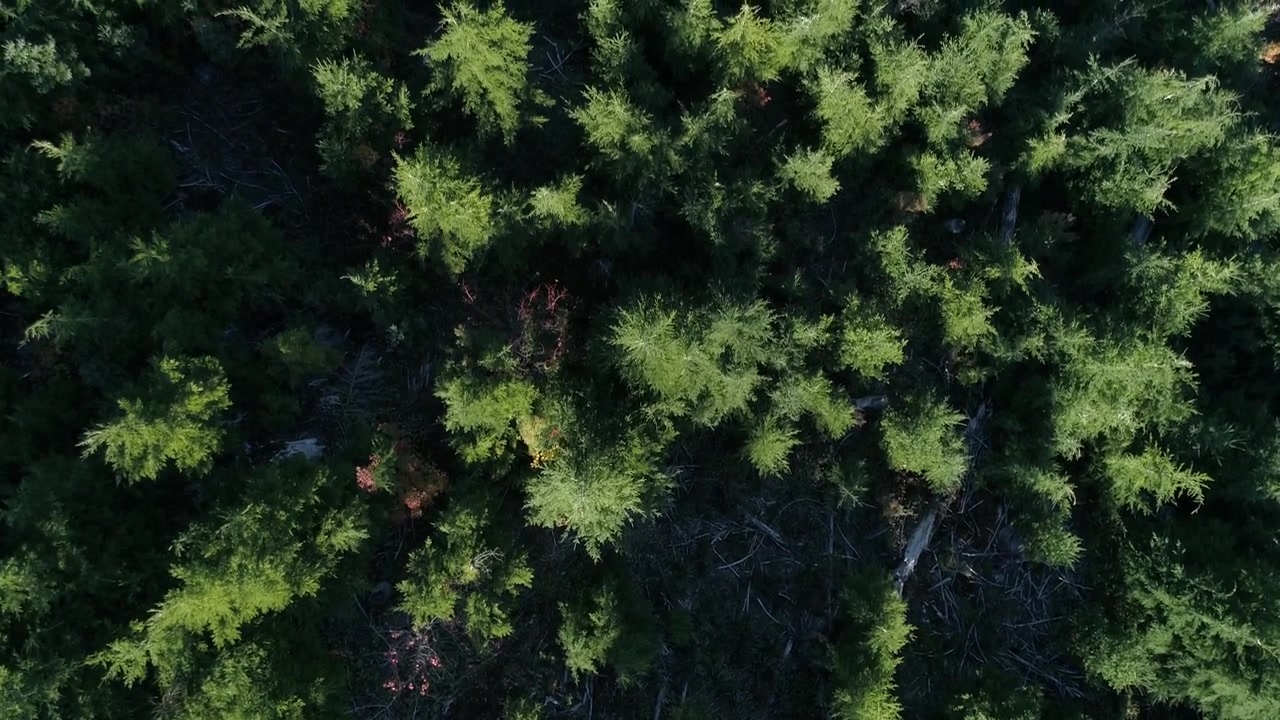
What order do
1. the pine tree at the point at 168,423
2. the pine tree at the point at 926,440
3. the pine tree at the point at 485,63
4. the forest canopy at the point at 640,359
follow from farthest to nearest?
1. the pine tree at the point at 926,440
2. the pine tree at the point at 485,63
3. the forest canopy at the point at 640,359
4. the pine tree at the point at 168,423

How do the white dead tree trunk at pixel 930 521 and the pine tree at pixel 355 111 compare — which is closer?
the pine tree at pixel 355 111

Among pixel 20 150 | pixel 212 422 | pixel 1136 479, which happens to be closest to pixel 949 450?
pixel 1136 479

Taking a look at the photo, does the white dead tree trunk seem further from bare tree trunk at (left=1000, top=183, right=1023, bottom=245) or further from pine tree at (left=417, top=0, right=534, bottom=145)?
pine tree at (left=417, top=0, right=534, bottom=145)

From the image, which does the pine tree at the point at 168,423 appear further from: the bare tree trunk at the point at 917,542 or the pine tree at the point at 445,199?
the bare tree trunk at the point at 917,542

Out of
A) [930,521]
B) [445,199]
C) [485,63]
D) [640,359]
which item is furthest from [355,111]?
[930,521]

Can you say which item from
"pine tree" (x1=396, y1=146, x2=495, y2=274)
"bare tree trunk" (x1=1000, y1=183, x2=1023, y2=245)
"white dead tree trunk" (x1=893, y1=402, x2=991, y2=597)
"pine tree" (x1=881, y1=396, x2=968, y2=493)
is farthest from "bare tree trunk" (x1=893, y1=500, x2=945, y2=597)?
"pine tree" (x1=396, y1=146, x2=495, y2=274)

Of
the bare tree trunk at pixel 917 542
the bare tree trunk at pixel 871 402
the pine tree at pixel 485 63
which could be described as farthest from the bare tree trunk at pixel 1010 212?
the pine tree at pixel 485 63

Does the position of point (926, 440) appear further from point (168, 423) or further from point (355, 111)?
point (168, 423)

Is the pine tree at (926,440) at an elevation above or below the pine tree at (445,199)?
below

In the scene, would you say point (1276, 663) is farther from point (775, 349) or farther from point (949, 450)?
point (775, 349)
